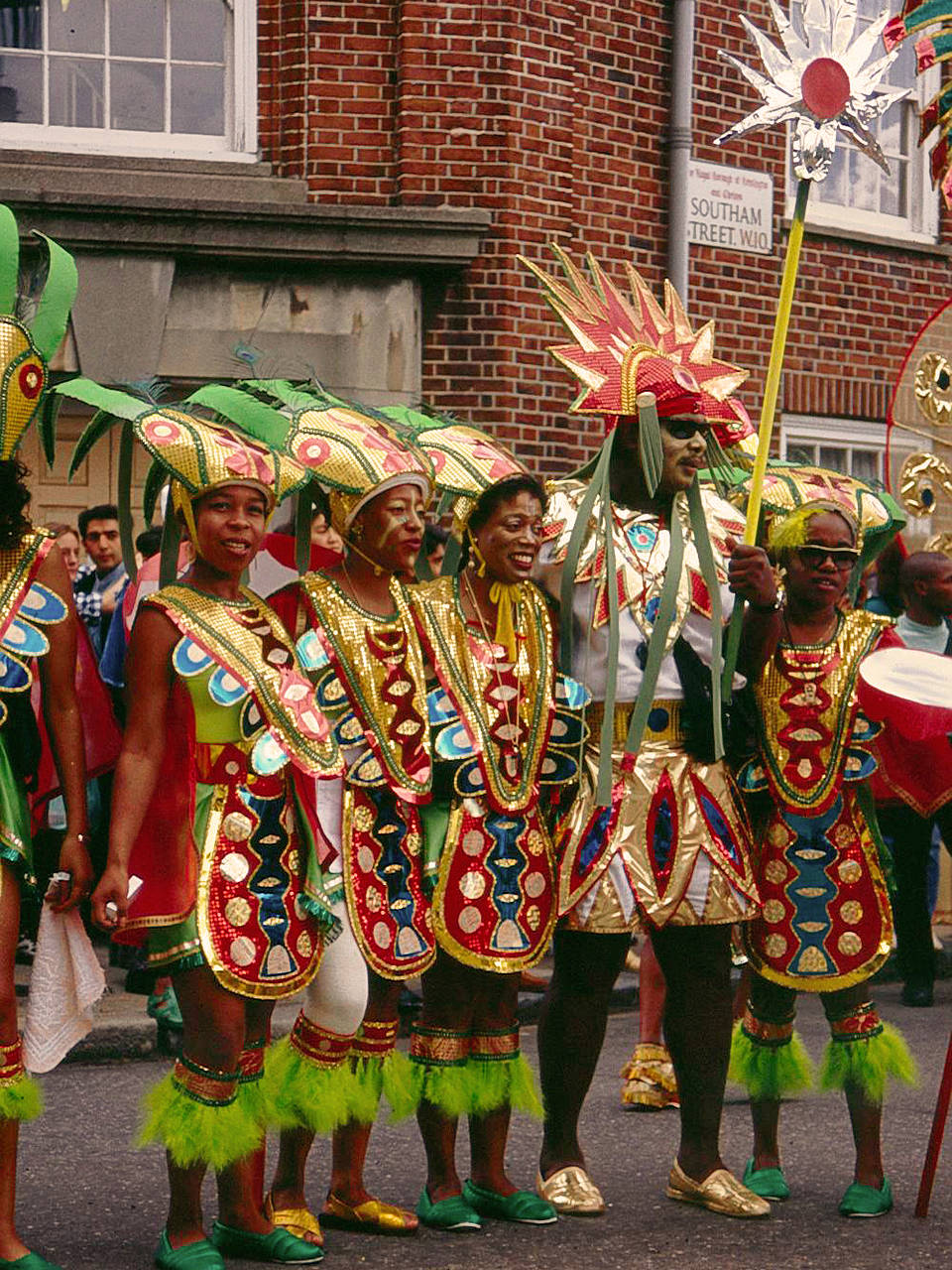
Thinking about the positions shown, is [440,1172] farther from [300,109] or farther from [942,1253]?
[300,109]

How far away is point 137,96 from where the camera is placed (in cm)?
1052

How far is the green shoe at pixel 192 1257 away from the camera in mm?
4719

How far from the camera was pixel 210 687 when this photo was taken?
4801 mm

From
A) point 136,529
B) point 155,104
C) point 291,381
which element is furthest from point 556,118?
point 291,381

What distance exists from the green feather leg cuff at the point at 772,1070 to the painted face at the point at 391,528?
60.6 inches

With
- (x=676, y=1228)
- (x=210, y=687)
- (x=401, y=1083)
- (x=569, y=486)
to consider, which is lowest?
(x=676, y=1228)

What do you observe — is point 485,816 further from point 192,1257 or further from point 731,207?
point 731,207

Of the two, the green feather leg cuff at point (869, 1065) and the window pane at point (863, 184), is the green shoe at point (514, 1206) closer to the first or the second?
the green feather leg cuff at point (869, 1065)

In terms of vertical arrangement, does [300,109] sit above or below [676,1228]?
above

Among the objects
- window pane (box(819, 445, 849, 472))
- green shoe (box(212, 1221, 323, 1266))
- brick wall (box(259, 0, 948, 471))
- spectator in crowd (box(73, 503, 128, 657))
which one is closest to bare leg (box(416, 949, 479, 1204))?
green shoe (box(212, 1221, 323, 1266))

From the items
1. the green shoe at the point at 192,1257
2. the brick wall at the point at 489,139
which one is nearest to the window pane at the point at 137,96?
the brick wall at the point at 489,139

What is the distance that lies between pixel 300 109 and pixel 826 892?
20.1 feet

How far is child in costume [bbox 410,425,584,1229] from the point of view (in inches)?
203

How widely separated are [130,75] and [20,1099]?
6.98 metres
